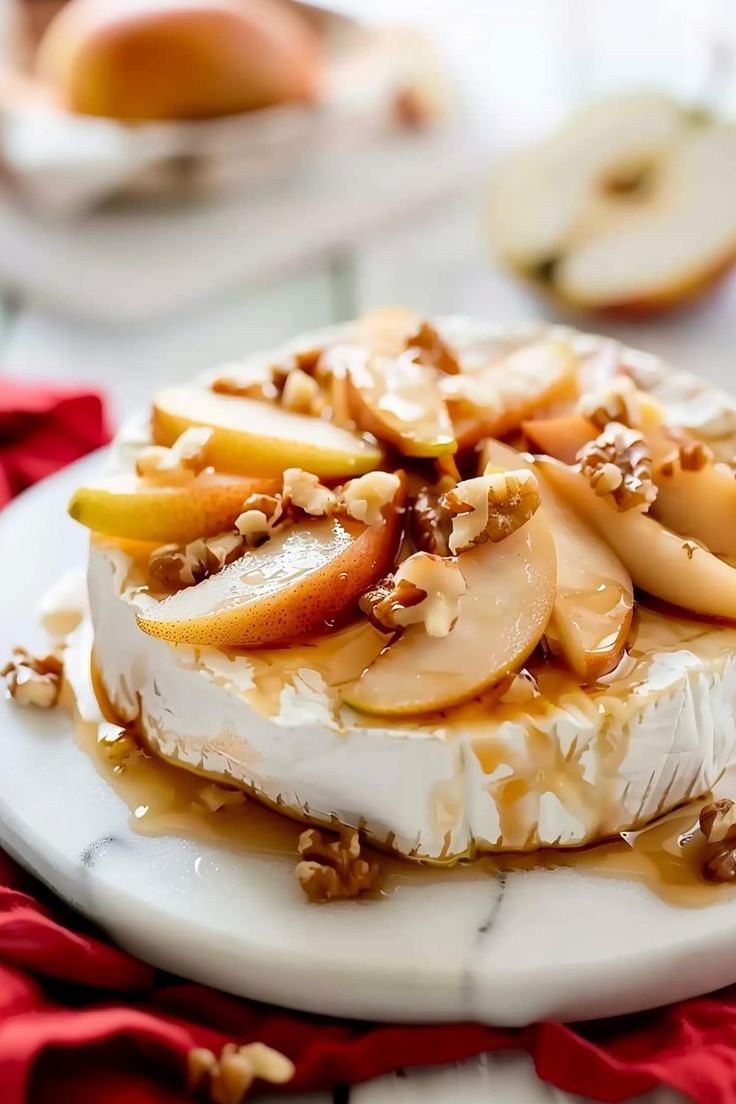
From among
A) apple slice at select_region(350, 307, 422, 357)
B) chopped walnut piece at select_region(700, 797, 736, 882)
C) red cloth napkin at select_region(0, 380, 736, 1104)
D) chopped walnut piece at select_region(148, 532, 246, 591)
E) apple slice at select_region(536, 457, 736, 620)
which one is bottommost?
red cloth napkin at select_region(0, 380, 736, 1104)

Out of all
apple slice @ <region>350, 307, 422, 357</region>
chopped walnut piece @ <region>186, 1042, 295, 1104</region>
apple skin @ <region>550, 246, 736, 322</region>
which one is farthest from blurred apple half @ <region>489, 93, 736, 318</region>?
chopped walnut piece @ <region>186, 1042, 295, 1104</region>

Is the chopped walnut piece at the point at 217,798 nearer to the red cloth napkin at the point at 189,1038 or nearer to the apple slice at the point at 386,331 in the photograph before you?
the red cloth napkin at the point at 189,1038

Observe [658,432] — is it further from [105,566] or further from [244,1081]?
[244,1081]

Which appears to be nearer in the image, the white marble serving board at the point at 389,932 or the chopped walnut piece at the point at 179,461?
the white marble serving board at the point at 389,932

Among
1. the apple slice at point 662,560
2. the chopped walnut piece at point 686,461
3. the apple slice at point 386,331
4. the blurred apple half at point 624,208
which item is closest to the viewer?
the apple slice at point 662,560

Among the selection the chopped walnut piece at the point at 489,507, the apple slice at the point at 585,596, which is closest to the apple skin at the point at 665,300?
the apple slice at the point at 585,596

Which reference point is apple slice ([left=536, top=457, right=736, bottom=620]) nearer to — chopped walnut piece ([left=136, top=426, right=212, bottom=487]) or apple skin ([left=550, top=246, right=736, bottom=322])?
chopped walnut piece ([left=136, top=426, right=212, bottom=487])

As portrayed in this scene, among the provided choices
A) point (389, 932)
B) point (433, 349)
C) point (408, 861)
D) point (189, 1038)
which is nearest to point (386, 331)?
point (433, 349)

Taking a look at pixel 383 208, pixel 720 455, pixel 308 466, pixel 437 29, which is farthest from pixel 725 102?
pixel 308 466
